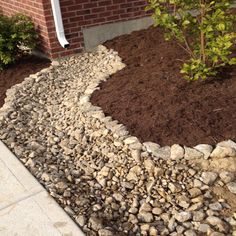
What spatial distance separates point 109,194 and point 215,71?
182 centimetres

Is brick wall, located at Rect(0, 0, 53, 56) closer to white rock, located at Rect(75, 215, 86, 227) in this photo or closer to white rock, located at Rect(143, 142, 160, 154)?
white rock, located at Rect(143, 142, 160, 154)

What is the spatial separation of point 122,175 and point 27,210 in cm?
82

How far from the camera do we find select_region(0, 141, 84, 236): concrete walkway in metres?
2.80

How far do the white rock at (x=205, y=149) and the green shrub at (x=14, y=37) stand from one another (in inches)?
141

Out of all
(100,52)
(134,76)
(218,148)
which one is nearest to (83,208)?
(218,148)

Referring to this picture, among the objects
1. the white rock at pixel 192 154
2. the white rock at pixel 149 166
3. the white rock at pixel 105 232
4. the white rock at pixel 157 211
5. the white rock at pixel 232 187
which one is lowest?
the white rock at pixel 157 211

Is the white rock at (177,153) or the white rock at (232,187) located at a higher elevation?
the white rock at (177,153)

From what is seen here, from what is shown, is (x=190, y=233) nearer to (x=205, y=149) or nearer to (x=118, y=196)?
(x=118, y=196)

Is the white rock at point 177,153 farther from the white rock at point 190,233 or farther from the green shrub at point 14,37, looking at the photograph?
the green shrub at point 14,37

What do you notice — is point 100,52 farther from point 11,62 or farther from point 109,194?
point 109,194

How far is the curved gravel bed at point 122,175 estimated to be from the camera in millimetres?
2836

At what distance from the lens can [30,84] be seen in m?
5.32

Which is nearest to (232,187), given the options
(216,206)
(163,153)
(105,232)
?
(216,206)

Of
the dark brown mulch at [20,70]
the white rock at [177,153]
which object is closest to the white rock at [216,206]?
the white rock at [177,153]
